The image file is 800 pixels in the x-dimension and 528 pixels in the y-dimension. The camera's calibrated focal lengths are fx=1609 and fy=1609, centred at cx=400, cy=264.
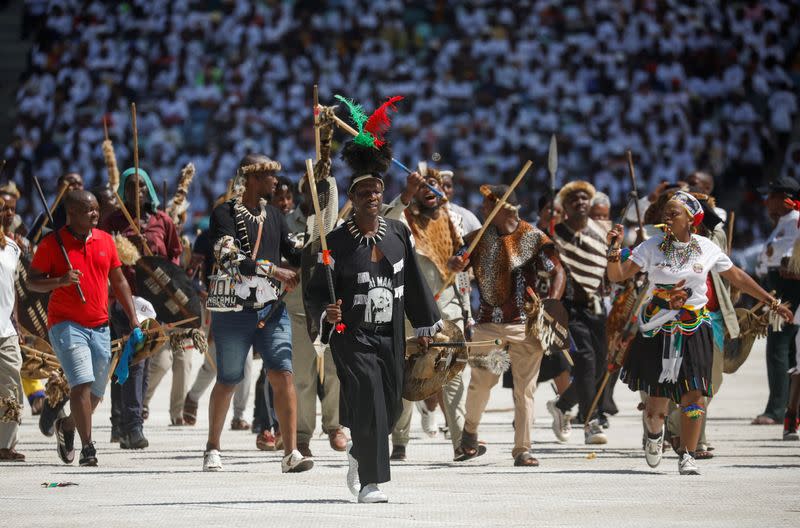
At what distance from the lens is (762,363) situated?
21391 mm

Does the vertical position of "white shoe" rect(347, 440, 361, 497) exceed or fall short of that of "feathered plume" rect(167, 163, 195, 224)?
it falls short

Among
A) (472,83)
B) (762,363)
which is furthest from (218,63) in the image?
(762,363)

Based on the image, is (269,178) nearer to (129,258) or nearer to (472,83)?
(129,258)

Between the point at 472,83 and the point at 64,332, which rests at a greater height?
the point at 472,83

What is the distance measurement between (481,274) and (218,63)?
21701 mm

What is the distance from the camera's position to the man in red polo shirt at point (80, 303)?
36.2 ft

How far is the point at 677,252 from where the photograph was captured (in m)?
10.7

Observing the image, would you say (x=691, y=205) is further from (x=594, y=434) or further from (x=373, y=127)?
(x=594, y=434)

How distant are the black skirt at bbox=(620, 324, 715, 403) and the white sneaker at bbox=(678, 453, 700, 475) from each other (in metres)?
0.38

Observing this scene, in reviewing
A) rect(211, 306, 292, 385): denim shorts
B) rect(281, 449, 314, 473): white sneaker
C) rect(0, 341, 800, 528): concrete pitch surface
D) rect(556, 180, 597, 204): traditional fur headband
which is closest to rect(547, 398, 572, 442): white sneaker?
rect(0, 341, 800, 528): concrete pitch surface

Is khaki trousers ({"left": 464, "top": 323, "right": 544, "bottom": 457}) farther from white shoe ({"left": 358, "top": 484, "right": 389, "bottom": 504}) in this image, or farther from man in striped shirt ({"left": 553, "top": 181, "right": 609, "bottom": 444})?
white shoe ({"left": 358, "top": 484, "right": 389, "bottom": 504})

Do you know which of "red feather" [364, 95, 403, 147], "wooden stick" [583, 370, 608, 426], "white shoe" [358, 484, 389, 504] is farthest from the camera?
"wooden stick" [583, 370, 608, 426]

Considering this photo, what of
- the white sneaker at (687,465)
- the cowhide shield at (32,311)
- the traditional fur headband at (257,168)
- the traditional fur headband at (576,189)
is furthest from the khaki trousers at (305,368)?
the traditional fur headband at (576,189)

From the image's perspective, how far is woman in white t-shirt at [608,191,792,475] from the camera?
10.6 meters
